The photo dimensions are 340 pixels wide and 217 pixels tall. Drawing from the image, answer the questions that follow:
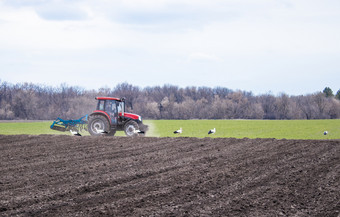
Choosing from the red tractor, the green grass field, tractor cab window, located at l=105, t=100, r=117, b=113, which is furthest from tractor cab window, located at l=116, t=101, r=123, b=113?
the green grass field

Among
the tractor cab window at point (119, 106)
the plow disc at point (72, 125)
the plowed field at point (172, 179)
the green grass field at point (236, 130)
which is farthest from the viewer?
the green grass field at point (236, 130)

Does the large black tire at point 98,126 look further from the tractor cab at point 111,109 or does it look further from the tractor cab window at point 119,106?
the tractor cab window at point 119,106

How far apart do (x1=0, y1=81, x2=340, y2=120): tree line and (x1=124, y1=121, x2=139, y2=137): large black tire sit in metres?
38.3

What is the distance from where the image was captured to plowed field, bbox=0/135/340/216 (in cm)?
643

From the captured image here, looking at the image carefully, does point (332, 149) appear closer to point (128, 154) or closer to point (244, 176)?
point (244, 176)

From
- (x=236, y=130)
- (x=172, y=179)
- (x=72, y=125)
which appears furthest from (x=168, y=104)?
(x=172, y=179)

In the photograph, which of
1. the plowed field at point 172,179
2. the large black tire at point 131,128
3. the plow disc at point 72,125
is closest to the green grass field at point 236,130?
the plow disc at point 72,125

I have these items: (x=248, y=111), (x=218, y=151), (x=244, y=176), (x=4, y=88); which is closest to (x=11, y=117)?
(x=4, y=88)

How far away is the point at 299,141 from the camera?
596 inches

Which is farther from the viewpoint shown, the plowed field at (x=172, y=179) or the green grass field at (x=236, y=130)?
the green grass field at (x=236, y=130)

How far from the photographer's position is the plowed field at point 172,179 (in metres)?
6.43

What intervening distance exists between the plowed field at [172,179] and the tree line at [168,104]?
4366 cm

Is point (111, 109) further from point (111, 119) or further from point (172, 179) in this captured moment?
point (172, 179)

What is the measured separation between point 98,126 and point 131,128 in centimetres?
162
